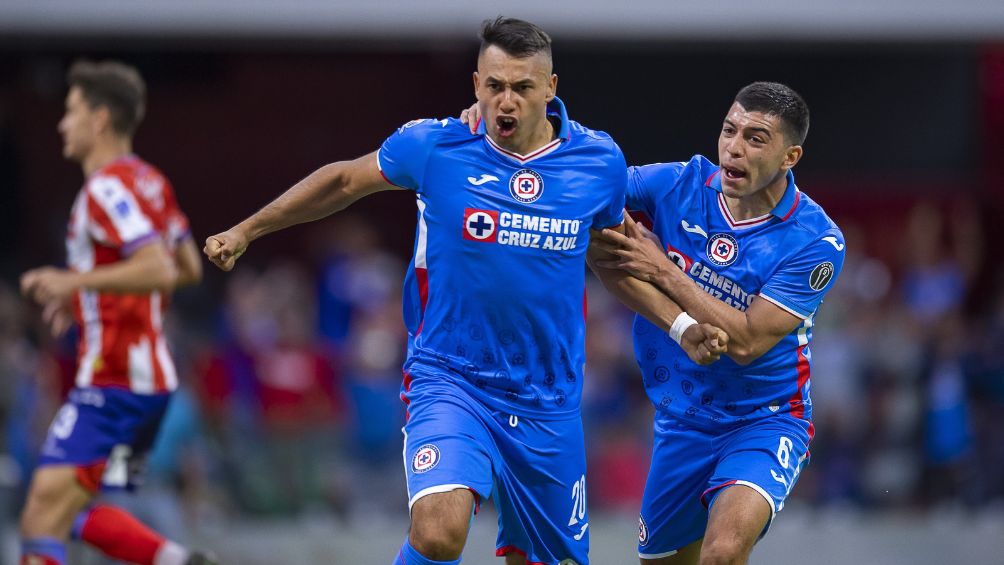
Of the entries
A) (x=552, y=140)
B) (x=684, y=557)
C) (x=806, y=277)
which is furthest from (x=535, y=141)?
(x=684, y=557)

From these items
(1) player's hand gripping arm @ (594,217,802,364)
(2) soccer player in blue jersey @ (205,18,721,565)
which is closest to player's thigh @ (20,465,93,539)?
(2) soccer player in blue jersey @ (205,18,721,565)

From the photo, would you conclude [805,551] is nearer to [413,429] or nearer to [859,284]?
[859,284]

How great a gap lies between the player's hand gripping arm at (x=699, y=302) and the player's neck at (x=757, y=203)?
393 millimetres

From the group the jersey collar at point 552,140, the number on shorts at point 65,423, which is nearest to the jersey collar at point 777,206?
the jersey collar at point 552,140

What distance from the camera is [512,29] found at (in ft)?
19.0

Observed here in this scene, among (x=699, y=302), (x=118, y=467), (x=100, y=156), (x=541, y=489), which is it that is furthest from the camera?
(x=100, y=156)

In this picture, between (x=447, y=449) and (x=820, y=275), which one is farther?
(x=820, y=275)

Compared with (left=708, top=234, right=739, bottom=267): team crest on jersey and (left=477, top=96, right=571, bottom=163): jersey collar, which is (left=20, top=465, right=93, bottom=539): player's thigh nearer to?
(left=477, top=96, right=571, bottom=163): jersey collar

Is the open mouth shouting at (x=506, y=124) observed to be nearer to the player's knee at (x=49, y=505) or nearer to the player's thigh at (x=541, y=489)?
the player's thigh at (x=541, y=489)

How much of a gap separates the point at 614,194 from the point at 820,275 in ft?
3.36

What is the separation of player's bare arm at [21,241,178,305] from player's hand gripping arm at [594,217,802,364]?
2444 millimetres

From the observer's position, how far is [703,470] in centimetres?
639

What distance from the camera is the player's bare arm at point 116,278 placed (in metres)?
6.79

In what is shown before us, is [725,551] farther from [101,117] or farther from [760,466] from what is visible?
[101,117]
